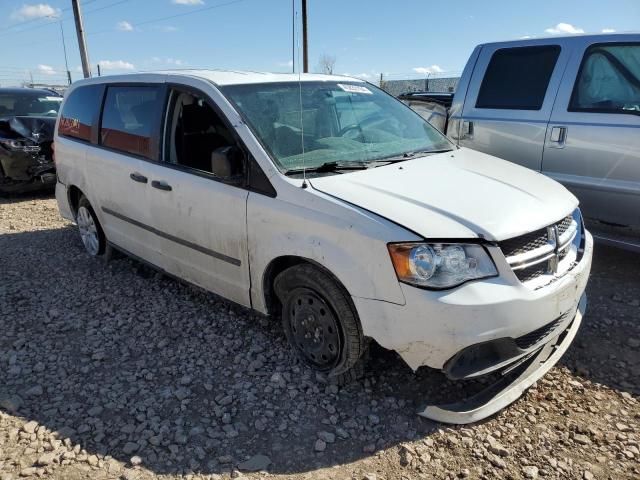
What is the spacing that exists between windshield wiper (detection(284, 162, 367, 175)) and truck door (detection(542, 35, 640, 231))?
2.34 metres

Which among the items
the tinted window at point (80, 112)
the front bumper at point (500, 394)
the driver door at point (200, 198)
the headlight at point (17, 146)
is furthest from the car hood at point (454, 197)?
the headlight at point (17, 146)

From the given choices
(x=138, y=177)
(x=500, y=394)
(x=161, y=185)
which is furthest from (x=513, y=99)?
(x=138, y=177)

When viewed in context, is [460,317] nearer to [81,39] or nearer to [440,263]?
[440,263]

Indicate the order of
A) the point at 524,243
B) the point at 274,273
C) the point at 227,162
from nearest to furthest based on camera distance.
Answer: the point at 524,243 → the point at 227,162 → the point at 274,273

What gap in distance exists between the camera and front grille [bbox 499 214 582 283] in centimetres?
246

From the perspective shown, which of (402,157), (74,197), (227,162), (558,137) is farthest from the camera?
(74,197)

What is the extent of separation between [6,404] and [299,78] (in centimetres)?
276

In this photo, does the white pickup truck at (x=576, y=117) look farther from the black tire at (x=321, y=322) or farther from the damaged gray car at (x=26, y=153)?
the damaged gray car at (x=26, y=153)

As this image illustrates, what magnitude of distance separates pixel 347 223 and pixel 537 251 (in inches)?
39.0

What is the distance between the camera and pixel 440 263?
2377 mm

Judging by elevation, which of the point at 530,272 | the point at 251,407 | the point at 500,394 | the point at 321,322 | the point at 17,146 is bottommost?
the point at 251,407

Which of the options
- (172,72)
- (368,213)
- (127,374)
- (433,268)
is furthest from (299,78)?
(127,374)

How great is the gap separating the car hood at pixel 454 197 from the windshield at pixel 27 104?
7.97 m

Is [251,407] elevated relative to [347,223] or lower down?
lower down
